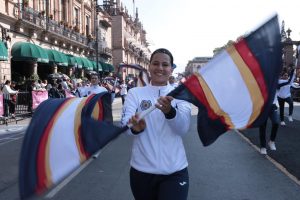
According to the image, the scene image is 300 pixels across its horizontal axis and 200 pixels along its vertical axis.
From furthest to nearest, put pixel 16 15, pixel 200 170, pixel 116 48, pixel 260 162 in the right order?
pixel 116 48, pixel 16 15, pixel 260 162, pixel 200 170

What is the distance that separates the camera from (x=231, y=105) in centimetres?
346

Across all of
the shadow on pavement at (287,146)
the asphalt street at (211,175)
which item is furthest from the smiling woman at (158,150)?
the shadow on pavement at (287,146)

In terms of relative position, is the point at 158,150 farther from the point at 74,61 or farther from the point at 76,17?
the point at 76,17

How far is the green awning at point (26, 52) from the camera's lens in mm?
30078

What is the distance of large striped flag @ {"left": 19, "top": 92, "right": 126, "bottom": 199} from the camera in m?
3.08

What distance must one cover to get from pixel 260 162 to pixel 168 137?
5638 millimetres

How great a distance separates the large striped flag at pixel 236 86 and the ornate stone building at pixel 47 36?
82.2ft

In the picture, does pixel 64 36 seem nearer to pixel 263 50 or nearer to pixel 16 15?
pixel 16 15

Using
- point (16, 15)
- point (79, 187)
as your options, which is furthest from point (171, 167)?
point (16, 15)

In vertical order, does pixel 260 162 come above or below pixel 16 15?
below

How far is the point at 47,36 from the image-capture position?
37.3 meters

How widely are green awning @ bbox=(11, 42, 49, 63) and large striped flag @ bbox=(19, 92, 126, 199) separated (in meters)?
27.6

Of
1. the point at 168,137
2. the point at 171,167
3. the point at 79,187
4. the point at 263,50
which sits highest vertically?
the point at 263,50

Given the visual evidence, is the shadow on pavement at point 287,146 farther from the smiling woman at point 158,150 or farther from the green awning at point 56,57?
the green awning at point 56,57
